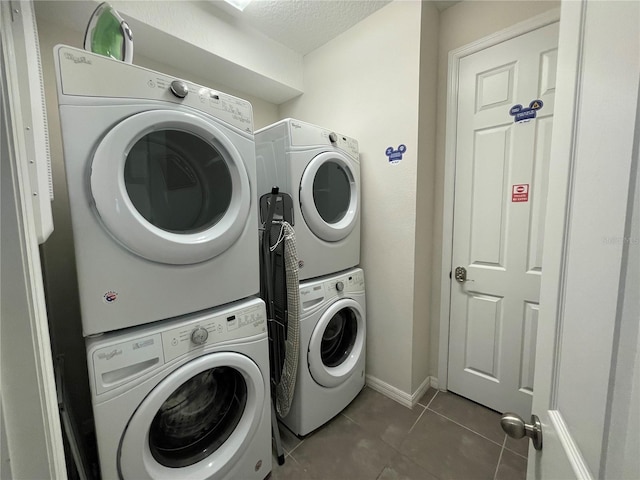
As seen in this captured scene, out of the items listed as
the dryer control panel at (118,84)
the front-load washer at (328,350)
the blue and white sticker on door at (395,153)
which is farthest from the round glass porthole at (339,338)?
the dryer control panel at (118,84)

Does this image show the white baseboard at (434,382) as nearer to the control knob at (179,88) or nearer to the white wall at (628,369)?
the white wall at (628,369)

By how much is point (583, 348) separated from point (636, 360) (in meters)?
0.13

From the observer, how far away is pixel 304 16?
5.12ft

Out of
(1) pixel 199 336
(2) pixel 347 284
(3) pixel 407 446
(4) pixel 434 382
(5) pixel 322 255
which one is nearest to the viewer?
(1) pixel 199 336

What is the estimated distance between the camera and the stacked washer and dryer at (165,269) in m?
0.74

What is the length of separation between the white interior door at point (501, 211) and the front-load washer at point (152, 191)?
130 centimetres

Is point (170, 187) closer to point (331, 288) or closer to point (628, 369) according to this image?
point (331, 288)

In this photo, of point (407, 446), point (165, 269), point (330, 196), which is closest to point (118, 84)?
point (165, 269)

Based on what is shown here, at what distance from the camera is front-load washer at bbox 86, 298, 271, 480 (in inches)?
29.9

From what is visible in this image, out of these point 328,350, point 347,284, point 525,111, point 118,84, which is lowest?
point 328,350

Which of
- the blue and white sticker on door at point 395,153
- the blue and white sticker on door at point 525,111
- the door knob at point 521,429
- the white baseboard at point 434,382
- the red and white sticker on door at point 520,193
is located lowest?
the white baseboard at point 434,382

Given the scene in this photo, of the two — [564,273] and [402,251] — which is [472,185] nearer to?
[402,251]

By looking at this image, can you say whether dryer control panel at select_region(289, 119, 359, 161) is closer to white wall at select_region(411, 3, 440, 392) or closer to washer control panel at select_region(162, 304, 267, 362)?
white wall at select_region(411, 3, 440, 392)

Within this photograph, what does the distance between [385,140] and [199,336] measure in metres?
1.45
